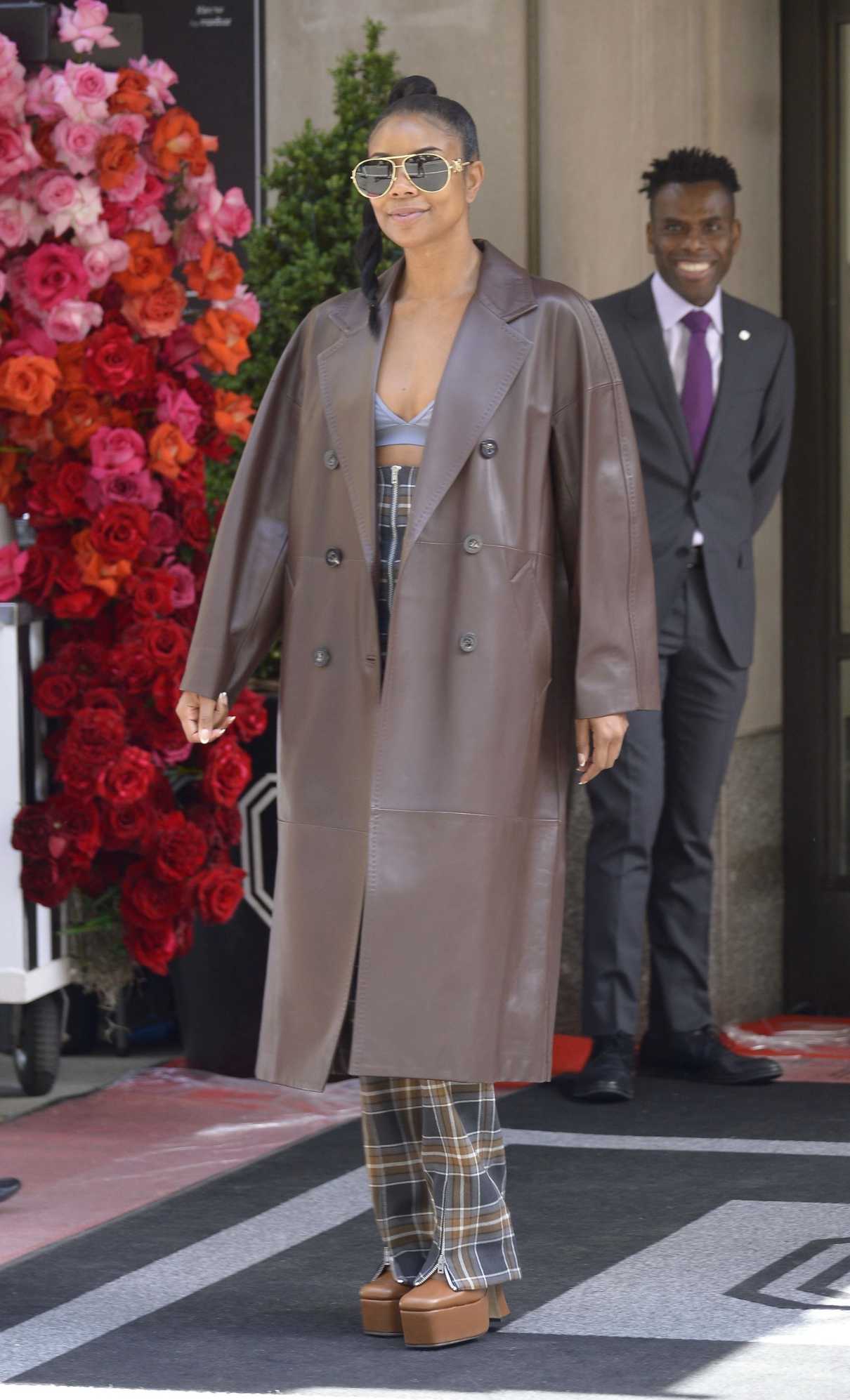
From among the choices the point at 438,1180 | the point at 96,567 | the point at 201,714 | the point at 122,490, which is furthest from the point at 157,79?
the point at 438,1180

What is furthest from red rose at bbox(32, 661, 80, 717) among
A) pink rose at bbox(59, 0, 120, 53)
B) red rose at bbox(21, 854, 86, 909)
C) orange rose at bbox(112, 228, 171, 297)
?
pink rose at bbox(59, 0, 120, 53)

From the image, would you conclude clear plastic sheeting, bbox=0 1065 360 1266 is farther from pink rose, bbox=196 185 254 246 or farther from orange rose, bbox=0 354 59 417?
pink rose, bbox=196 185 254 246

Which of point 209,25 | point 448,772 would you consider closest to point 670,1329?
point 448,772

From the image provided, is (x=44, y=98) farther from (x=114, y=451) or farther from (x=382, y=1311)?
(x=382, y=1311)

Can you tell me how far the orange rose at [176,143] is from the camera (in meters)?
5.82

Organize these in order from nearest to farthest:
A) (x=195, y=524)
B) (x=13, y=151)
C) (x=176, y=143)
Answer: (x=13, y=151) → (x=176, y=143) → (x=195, y=524)

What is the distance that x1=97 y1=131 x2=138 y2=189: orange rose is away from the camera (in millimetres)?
5719

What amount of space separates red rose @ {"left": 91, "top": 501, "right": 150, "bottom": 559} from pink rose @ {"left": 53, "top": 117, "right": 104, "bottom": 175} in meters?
0.78

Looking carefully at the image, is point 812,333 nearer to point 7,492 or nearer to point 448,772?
point 7,492

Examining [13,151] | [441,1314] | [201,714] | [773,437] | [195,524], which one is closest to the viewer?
[441,1314]

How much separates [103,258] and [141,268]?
10 cm

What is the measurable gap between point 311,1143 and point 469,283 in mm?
2249

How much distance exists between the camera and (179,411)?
5820mm

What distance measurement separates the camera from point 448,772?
398 cm
